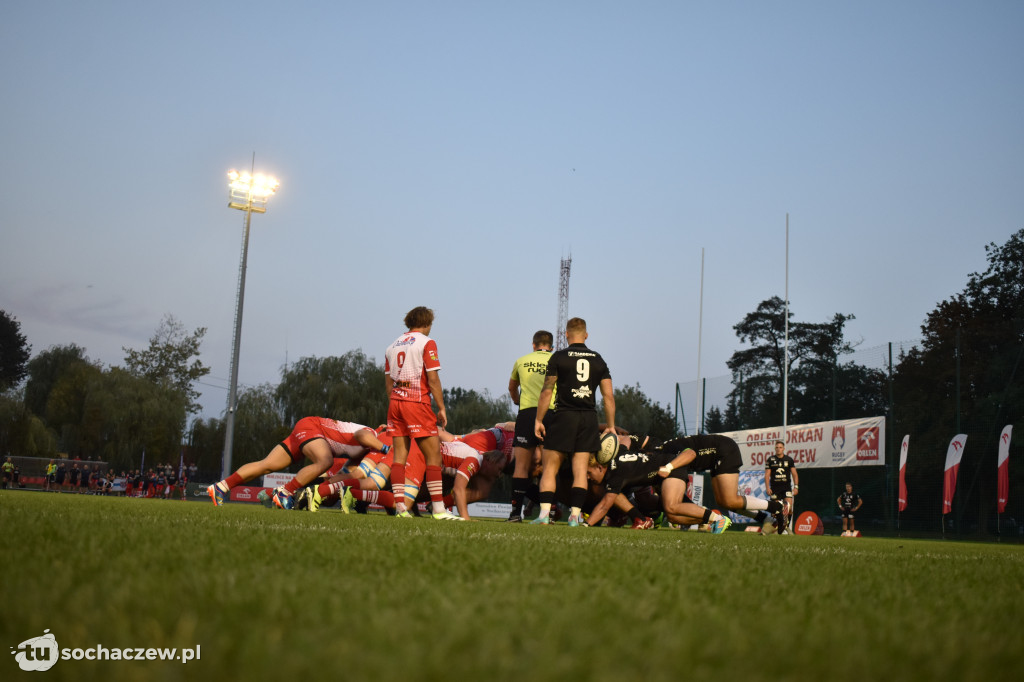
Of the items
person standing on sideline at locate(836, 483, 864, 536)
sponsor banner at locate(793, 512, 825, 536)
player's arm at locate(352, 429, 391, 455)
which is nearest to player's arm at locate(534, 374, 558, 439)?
player's arm at locate(352, 429, 391, 455)

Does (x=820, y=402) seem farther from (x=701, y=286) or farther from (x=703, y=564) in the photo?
(x=703, y=564)

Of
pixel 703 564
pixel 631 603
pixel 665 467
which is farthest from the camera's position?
pixel 665 467

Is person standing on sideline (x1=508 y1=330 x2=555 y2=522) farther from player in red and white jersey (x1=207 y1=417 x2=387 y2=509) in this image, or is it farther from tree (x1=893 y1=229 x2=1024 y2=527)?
tree (x1=893 y1=229 x2=1024 y2=527)

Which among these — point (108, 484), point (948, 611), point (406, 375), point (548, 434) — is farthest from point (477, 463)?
point (108, 484)

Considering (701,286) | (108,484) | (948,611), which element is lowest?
(108,484)

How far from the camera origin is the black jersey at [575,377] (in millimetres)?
8195

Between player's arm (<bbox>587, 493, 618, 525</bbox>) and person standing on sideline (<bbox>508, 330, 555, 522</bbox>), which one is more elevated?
person standing on sideline (<bbox>508, 330, 555, 522</bbox>)

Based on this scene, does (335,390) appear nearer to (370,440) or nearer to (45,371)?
(45,371)

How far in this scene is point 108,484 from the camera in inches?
1280

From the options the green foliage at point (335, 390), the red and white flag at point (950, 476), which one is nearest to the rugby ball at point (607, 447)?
the red and white flag at point (950, 476)

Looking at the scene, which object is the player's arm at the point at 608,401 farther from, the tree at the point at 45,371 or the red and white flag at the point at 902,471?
the tree at the point at 45,371

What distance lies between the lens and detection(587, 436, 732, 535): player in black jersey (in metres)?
8.96

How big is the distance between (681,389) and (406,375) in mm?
19576

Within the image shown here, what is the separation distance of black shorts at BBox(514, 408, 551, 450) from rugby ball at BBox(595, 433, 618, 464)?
75cm
